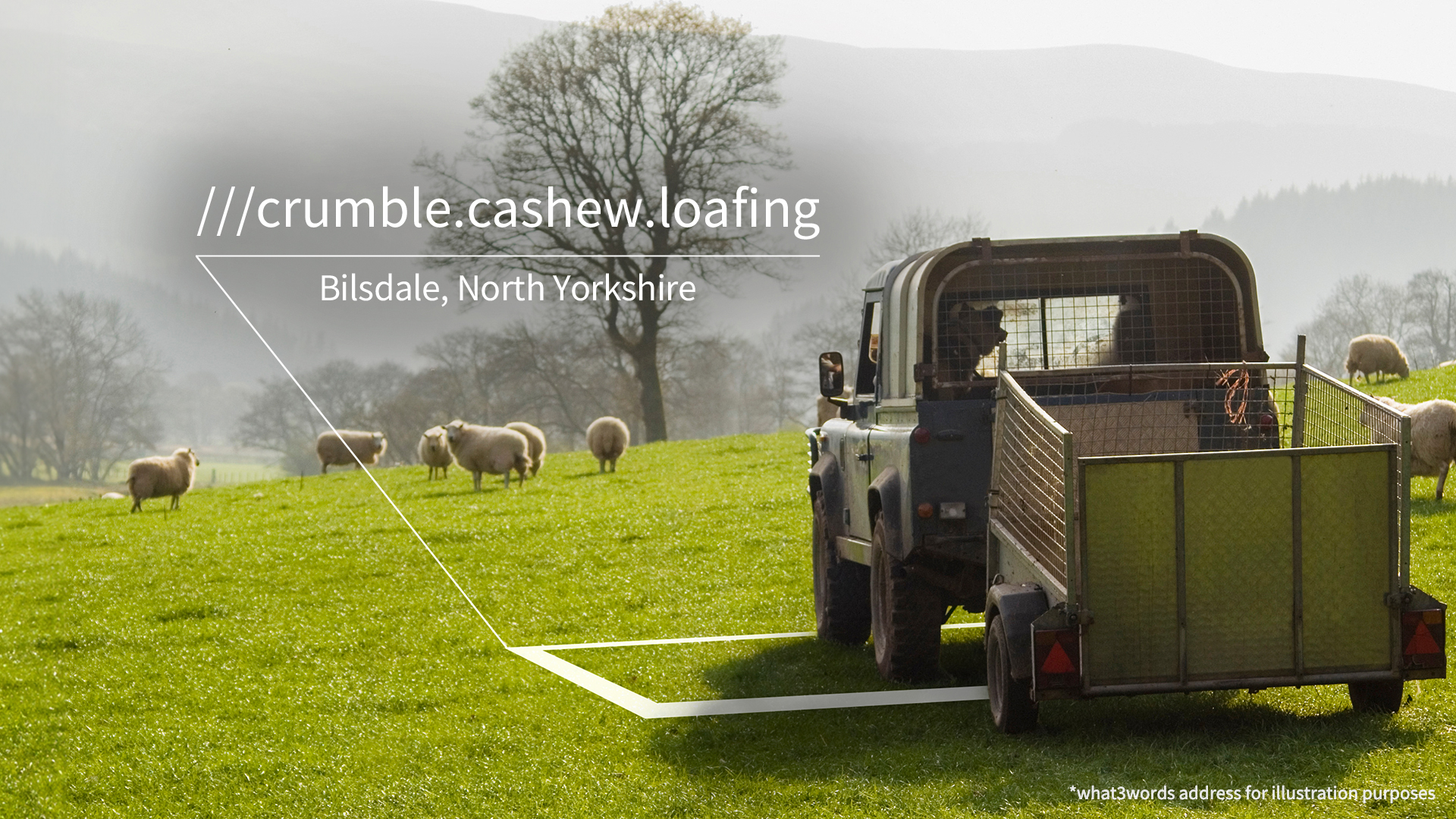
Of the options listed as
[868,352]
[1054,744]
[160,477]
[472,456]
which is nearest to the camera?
[1054,744]

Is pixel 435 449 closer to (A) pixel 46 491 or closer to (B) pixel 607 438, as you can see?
(B) pixel 607 438

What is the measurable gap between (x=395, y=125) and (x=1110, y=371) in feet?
200

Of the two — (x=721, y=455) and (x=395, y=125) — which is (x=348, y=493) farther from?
(x=395, y=125)

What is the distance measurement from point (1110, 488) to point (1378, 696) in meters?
2.17

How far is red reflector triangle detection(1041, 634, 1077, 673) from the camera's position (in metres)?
7.55

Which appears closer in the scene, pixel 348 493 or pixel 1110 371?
pixel 1110 371

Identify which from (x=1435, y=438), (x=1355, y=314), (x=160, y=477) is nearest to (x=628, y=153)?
(x=160, y=477)

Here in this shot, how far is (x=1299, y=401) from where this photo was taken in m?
9.49

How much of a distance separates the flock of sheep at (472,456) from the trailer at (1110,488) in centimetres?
1993

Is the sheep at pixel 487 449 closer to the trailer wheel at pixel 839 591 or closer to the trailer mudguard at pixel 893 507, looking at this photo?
the trailer wheel at pixel 839 591

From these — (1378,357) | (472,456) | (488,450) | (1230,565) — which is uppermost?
(1378,357)

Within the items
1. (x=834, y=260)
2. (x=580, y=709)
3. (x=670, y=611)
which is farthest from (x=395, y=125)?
(x=580, y=709)

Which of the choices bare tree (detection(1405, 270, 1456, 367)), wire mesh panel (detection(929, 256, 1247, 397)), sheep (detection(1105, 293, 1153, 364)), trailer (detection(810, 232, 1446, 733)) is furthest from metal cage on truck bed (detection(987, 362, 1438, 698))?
bare tree (detection(1405, 270, 1456, 367))

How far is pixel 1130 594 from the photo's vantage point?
7621 mm
